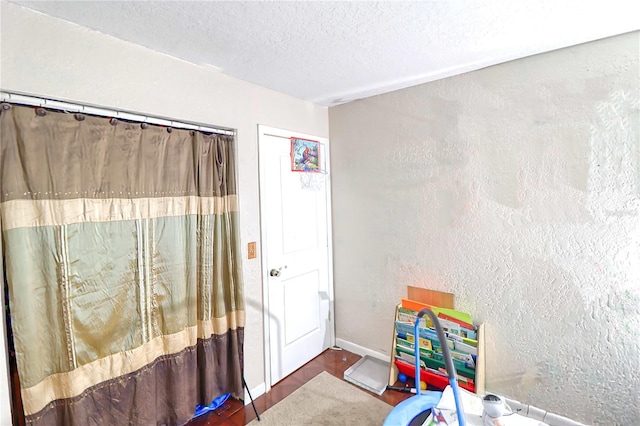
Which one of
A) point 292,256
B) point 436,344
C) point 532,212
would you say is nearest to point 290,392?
point 292,256

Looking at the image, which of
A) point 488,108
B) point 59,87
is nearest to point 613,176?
point 488,108

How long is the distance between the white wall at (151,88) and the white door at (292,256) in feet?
0.28

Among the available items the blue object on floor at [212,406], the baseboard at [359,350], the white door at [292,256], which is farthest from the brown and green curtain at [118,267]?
the baseboard at [359,350]

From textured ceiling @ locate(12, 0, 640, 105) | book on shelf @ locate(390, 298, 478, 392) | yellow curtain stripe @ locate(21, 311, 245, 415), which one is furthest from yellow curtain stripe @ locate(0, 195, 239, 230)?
book on shelf @ locate(390, 298, 478, 392)

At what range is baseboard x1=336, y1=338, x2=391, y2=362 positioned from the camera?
8.58ft

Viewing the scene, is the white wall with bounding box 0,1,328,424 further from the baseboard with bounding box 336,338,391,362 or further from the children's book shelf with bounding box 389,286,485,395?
the children's book shelf with bounding box 389,286,485,395

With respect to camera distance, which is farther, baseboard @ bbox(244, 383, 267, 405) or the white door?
the white door

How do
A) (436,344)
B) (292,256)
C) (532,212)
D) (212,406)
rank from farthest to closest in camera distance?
1. (292,256)
2. (436,344)
3. (212,406)
4. (532,212)

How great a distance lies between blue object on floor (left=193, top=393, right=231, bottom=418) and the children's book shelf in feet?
4.17

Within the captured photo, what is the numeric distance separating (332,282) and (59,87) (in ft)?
7.97

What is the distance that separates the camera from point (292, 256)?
2508mm

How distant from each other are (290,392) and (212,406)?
1.88 feet

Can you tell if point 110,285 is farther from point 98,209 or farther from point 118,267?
point 98,209

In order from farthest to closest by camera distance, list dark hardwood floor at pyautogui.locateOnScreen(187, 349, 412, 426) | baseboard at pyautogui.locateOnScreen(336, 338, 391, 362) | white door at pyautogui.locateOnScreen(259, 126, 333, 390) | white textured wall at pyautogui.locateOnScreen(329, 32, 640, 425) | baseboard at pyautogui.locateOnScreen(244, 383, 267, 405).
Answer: baseboard at pyautogui.locateOnScreen(336, 338, 391, 362), white door at pyautogui.locateOnScreen(259, 126, 333, 390), baseboard at pyautogui.locateOnScreen(244, 383, 267, 405), dark hardwood floor at pyautogui.locateOnScreen(187, 349, 412, 426), white textured wall at pyautogui.locateOnScreen(329, 32, 640, 425)
